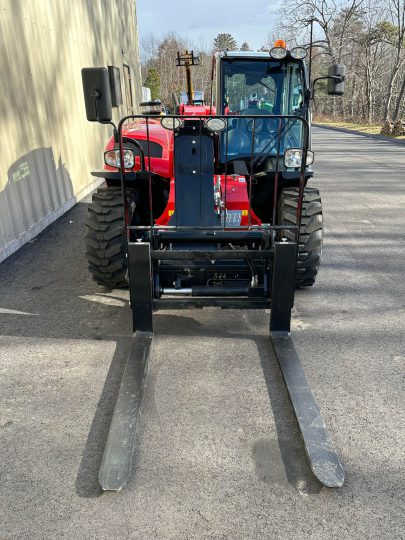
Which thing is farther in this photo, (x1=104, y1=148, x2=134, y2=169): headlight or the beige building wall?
the beige building wall

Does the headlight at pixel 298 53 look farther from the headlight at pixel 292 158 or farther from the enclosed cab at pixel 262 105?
the headlight at pixel 292 158

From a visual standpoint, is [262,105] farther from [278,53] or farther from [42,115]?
[42,115]

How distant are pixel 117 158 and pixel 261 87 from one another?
1907 millimetres

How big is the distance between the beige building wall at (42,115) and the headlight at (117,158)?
220 centimetres

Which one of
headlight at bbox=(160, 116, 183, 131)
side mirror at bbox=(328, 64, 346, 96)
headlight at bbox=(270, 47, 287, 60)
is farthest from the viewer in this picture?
side mirror at bbox=(328, 64, 346, 96)

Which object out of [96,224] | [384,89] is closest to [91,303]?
[96,224]

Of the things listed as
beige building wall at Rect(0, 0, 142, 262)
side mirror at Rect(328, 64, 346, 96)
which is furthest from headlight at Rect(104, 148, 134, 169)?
side mirror at Rect(328, 64, 346, 96)

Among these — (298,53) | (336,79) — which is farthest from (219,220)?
(336,79)

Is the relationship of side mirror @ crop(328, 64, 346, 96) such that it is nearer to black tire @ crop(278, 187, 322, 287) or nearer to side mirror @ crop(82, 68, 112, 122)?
black tire @ crop(278, 187, 322, 287)

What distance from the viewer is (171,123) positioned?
302 centimetres

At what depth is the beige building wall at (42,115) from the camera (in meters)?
5.48

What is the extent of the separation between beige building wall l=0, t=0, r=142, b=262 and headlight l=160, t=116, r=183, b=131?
3.18 meters

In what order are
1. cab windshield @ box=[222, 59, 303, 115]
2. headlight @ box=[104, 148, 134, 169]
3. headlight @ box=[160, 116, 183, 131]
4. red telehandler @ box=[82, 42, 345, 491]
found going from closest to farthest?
red telehandler @ box=[82, 42, 345, 491], headlight @ box=[160, 116, 183, 131], headlight @ box=[104, 148, 134, 169], cab windshield @ box=[222, 59, 303, 115]

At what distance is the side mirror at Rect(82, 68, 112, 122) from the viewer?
282cm
